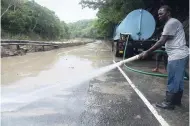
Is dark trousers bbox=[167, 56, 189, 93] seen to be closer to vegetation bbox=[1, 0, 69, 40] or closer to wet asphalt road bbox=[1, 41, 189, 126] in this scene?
wet asphalt road bbox=[1, 41, 189, 126]

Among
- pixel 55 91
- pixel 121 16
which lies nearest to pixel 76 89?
pixel 55 91

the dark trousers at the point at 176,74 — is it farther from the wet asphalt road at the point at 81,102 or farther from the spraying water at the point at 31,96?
the spraying water at the point at 31,96

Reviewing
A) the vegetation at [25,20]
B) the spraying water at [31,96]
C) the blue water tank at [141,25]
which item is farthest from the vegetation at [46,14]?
the spraying water at [31,96]

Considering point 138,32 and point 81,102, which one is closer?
point 81,102

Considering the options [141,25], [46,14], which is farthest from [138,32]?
[46,14]

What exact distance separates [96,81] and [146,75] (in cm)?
221

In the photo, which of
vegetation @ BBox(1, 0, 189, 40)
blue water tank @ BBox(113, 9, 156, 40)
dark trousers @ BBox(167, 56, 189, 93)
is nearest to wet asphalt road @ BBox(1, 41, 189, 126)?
dark trousers @ BBox(167, 56, 189, 93)

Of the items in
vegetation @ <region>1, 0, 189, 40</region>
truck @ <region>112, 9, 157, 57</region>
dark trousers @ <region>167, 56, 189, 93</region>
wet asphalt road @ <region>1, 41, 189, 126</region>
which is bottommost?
wet asphalt road @ <region>1, 41, 189, 126</region>

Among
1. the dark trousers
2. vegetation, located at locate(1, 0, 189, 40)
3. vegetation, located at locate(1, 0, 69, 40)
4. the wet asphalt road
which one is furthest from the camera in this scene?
vegetation, located at locate(1, 0, 69, 40)

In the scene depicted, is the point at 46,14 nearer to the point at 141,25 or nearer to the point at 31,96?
the point at 141,25

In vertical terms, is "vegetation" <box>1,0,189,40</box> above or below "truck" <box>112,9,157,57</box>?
above

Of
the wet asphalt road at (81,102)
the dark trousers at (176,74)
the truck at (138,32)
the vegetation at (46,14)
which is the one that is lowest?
the wet asphalt road at (81,102)

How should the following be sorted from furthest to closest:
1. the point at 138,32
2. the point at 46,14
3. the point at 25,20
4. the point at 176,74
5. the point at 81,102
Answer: the point at 46,14 < the point at 25,20 < the point at 138,32 < the point at 81,102 < the point at 176,74

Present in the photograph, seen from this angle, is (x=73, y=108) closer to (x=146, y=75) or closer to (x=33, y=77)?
(x=33, y=77)
